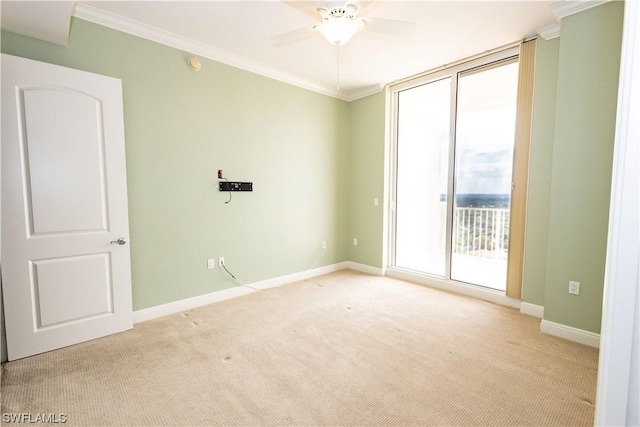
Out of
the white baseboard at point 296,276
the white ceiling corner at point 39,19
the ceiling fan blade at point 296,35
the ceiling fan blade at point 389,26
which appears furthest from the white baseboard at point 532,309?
the white ceiling corner at point 39,19

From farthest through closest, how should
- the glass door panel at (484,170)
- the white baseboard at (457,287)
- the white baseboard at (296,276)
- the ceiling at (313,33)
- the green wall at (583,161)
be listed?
1. the white baseboard at (296,276)
2. the glass door panel at (484,170)
3. the white baseboard at (457,287)
4. the ceiling at (313,33)
5. the green wall at (583,161)

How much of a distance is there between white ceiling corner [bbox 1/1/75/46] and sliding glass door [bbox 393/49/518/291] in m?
Result: 3.76

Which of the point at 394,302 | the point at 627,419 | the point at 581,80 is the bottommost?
the point at 394,302

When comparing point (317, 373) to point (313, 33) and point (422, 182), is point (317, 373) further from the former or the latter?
point (422, 182)

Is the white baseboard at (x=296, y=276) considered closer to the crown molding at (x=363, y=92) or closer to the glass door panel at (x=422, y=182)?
the glass door panel at (x=422, y=182)

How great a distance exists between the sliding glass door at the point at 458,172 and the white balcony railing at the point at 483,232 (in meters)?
0.01

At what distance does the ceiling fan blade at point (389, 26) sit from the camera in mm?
1936

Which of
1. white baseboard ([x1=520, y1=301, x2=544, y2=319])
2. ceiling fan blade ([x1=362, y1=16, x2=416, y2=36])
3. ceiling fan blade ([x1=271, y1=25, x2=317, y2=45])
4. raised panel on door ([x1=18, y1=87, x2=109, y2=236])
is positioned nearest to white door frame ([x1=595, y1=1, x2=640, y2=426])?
ceiling fan blade ([x1=362, y1=16, x2=416, y2=36])

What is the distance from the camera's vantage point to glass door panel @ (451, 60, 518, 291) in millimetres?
3561

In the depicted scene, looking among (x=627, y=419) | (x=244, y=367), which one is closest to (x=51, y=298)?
(x=244, y=367)

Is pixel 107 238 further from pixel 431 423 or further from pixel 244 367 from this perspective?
pixel 431 423

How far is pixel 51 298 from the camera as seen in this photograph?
2.18m

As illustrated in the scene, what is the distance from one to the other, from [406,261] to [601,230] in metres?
2.65

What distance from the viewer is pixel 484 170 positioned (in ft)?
12.8
